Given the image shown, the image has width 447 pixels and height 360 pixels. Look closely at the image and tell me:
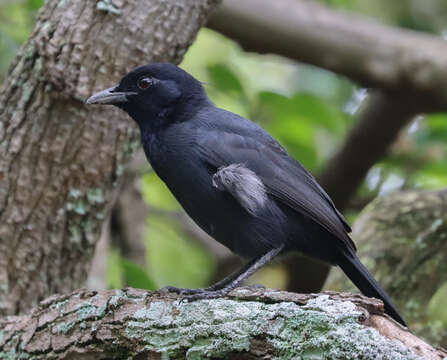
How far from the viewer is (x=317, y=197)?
13.2 feet

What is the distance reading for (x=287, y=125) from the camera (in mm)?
6039

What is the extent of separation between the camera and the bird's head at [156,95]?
13.9 feet

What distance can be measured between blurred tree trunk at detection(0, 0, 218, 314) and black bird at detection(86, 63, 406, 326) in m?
0.19

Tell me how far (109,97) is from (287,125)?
228 centimetres

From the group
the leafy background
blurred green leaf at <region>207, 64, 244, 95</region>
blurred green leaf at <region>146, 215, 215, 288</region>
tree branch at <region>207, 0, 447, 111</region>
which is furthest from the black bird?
blurred green leaf at <region>146, 215, 215, 288</region>

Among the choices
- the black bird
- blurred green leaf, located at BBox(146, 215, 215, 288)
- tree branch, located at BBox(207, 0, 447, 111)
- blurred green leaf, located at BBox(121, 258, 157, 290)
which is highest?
tree branch, located at BBox(207, 0, 447, 111)

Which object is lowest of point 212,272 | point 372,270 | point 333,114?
point 212,272

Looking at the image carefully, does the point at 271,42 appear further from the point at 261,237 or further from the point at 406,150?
the point at 261,237

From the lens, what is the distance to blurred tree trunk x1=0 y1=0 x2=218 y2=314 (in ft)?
13.8

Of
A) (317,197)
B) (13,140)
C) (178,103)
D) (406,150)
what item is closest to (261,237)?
(317,197)

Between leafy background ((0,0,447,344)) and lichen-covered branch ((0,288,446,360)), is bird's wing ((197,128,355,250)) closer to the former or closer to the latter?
lichen-covered branch ((0,288,446,360))

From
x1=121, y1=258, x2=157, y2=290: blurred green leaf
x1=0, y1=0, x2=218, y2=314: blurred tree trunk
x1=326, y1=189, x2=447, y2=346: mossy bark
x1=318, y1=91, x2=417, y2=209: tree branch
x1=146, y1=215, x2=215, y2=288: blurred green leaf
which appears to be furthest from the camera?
x1=146, y1=215, x2=215, y2=288: blurred green leaf

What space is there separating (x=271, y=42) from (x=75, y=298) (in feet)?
9.98

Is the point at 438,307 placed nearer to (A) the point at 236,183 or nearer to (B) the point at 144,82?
(A) the point at 236,183
